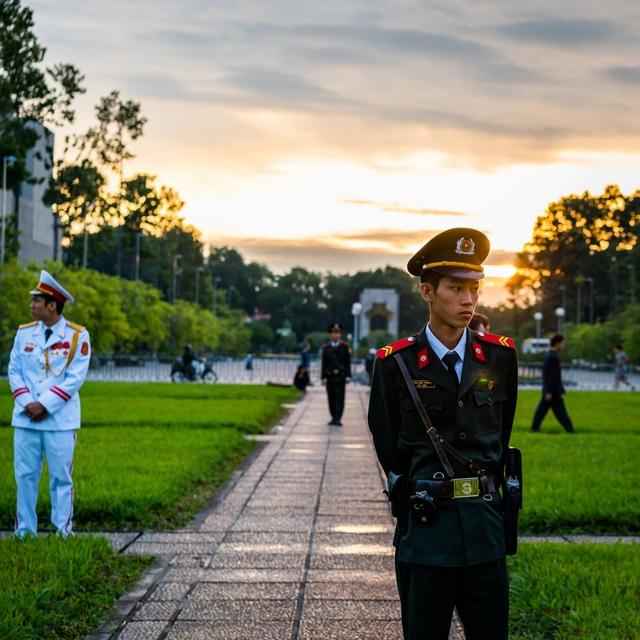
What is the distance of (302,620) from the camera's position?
19.9 feet

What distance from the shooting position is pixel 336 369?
19.8 meters

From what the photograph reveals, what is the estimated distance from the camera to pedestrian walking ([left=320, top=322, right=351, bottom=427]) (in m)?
19.8

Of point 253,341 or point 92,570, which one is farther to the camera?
point 253,341

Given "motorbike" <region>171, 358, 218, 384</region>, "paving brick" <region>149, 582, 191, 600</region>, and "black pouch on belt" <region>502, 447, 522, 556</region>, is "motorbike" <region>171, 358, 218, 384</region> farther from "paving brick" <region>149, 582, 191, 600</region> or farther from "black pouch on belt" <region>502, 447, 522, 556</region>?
"black pouch on belt" <region>502, 447, 522, 556</region>

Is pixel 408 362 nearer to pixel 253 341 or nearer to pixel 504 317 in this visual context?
pixel 253 341

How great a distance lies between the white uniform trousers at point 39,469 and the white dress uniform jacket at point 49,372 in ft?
0.29

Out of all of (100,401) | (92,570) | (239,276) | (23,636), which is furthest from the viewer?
(239,276)

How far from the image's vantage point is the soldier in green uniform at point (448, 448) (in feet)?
12.6

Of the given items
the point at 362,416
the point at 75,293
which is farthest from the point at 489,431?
the point at 75,293

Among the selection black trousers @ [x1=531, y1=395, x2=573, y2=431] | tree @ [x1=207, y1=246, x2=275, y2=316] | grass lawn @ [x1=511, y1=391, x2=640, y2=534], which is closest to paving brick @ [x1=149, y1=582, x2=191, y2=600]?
grass lawn @ [x1=511, y1=391, x2=640, y2=534]

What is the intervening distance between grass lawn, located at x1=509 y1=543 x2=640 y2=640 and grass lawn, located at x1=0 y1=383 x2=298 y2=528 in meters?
3.24

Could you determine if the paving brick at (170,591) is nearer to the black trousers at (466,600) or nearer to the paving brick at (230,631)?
the paving brick at (230,631)

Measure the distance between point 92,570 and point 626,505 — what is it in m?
5.07

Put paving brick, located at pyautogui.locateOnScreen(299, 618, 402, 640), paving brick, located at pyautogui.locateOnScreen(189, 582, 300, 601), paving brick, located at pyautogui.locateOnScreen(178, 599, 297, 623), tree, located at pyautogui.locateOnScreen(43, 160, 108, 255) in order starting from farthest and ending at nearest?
1. tree, located at pyautogui.locateOnScreen(43, 160, 108, 255)
2. paving brick, located at pyautogui.locateOnScreen(189, 582, 300, 601)
3. paving brick, located at pyautogui.locateOnScreen(178, 599, 297, 623)
4. paving brick, located at pyautogui.locateOnScreen(299, 618, 402, 640)
